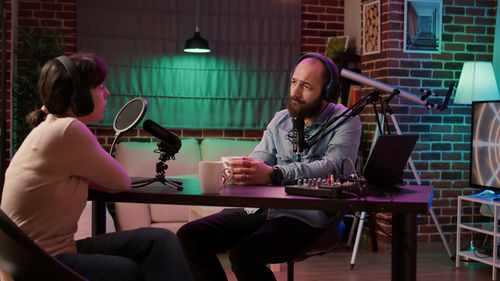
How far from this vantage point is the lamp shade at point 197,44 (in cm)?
505

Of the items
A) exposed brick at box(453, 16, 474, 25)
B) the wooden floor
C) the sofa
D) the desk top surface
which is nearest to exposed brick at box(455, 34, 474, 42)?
exposed brick at box(453, 16, 474, 25)

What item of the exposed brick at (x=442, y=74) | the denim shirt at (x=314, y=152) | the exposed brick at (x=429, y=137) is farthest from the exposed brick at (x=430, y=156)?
the denim shirt at (x=314, y=152)

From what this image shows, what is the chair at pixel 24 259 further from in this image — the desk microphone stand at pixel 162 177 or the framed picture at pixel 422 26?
the framed picture at pixel 422 26

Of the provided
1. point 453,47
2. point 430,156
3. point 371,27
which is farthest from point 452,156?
point 371,27

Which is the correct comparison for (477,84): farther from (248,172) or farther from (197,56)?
(248,172)

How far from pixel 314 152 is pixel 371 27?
2.80m

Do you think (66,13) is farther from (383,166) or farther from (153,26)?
(383,166)

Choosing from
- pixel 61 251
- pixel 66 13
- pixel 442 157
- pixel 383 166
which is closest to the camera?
pixel 61 251

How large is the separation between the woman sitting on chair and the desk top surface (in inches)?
3.3

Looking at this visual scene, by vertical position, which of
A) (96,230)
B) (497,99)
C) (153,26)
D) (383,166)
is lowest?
(96,230)

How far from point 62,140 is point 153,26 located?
3771mm

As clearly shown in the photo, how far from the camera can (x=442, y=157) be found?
492cm

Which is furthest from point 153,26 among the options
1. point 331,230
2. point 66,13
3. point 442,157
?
point 331,230

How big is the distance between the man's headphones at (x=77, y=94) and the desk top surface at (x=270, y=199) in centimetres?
28
